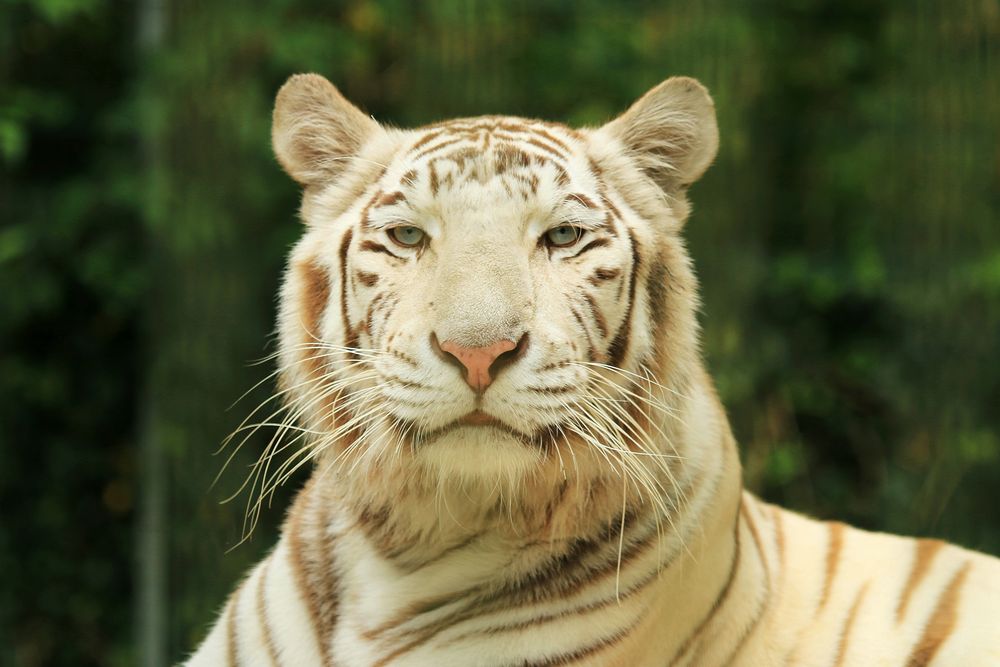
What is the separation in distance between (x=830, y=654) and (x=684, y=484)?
13.2 inches

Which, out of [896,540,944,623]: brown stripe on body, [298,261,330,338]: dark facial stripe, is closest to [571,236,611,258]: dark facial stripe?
[298,261,330,338]: dark facial stripe

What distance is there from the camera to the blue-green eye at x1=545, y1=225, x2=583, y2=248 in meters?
1.51

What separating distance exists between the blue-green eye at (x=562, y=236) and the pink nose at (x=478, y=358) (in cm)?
22

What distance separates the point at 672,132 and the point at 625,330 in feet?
1.07

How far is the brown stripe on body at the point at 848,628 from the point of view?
167cm

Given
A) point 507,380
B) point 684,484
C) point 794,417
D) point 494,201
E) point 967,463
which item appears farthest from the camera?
point 794,417

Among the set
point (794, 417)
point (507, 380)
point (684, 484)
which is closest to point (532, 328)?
point (507, 380)

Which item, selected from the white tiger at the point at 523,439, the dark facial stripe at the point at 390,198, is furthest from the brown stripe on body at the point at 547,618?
the dark facial stripe at the point at 390,198

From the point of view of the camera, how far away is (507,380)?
4.42 ft

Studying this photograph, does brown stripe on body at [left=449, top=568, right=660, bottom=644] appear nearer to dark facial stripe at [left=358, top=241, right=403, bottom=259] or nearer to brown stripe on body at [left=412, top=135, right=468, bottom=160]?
dark facial stripe at [left=358, top=241, right=403, bottom=259]

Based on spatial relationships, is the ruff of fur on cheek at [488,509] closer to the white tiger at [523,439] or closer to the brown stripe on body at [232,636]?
the white tiger at [523,439]

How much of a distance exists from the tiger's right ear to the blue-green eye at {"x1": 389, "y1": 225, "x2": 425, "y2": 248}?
235 mm

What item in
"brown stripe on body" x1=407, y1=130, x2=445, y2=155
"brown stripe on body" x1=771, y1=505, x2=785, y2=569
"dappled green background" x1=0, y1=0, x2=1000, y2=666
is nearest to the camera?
"brown stripe on body" x1=407, y1=130, x2=445, y2=155

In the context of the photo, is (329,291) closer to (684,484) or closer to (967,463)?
(684,484)
